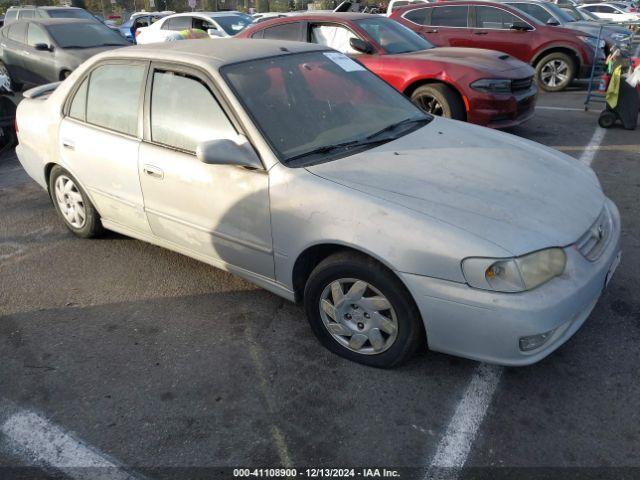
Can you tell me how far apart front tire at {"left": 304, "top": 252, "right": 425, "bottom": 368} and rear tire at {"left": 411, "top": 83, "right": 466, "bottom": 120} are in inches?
163

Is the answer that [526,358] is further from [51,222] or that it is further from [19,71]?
[19,71]

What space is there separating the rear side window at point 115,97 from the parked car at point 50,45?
6853mm

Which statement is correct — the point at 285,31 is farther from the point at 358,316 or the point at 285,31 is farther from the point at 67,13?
the point at 67,13

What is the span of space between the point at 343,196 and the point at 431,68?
446 centimetres

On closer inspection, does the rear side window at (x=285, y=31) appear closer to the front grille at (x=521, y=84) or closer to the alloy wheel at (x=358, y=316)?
the front grille at (x=521, y=84)

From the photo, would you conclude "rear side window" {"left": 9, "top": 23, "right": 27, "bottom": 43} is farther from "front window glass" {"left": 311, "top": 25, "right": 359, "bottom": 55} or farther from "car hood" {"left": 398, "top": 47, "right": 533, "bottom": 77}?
"car hood" {"left": 398, "top": 47, "right": 533, "bottom": 77}

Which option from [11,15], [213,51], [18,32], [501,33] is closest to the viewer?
[213,51]

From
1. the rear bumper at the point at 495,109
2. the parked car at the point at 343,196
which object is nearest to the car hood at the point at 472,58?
the rear bumper at the point at 495,109

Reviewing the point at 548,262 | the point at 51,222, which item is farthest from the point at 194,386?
the point at 51,222

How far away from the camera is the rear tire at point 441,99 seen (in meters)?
6.46

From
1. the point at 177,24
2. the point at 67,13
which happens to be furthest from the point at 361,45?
the point at 67,13

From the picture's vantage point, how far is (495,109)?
20.9 ft

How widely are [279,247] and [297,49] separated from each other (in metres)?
1.52

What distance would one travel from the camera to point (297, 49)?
3.66 m
